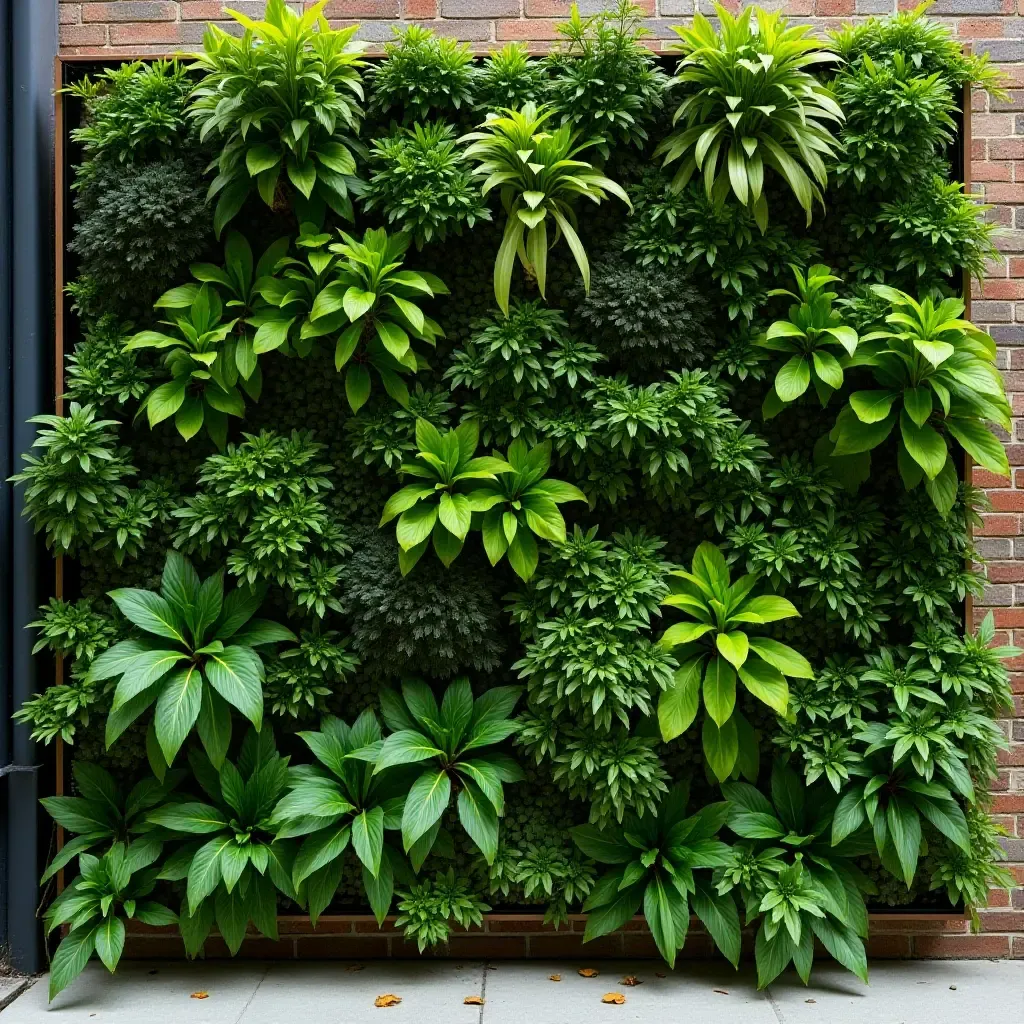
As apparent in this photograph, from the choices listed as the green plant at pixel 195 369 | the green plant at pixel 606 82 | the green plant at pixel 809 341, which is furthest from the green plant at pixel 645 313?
the green plant at pixel 195 369

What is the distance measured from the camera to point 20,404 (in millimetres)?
3311

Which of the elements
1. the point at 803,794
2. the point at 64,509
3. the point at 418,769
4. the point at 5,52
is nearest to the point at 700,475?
the point at 803,794

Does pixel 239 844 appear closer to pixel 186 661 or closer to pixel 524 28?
pixel 186 661

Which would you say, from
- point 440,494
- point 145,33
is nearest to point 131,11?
point 145,33

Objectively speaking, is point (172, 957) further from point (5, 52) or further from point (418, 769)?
point (5, 52)

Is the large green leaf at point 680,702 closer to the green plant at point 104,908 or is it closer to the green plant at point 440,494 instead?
the green plant at point 440,494

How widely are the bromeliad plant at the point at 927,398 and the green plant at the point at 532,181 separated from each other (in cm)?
95

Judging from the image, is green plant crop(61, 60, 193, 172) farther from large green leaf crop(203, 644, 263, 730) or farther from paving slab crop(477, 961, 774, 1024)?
paving slab crop(477, 961, 774, 1024)

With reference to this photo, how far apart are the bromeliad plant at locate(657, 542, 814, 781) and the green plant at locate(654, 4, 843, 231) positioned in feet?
3.95

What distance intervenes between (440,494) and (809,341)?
1.31 meters

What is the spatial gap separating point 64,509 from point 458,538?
1.32 meters

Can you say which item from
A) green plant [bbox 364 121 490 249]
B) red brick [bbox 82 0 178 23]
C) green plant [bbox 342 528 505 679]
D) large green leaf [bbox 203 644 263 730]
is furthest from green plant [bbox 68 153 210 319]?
large green leaf [bbox 203 644 263 730]

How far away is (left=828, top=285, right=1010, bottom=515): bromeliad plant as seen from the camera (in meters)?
3.04

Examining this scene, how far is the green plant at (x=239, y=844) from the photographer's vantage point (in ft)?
10.1
